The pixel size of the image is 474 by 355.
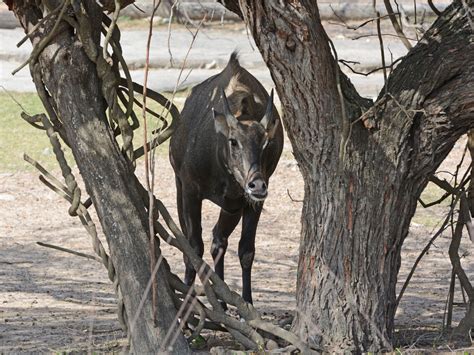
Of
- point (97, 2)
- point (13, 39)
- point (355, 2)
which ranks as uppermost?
point (97, 2)

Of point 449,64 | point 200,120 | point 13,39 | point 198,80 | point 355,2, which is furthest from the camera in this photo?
point 355,2

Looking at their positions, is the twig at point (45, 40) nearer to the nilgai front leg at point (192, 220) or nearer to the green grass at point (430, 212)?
the nilgai front leg at point (192, 220)

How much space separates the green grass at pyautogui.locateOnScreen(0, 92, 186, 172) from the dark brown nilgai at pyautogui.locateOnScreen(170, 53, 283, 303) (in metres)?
4.80

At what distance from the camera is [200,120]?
8.13 m

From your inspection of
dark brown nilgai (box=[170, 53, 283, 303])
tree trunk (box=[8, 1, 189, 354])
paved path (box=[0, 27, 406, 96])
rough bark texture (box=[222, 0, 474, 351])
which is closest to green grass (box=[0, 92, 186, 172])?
paved path (box=[0, 27, 406, 96])

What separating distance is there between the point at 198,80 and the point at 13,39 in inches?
171

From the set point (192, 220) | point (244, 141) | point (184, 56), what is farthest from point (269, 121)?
point (184, 56)

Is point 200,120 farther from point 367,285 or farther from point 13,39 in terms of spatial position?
point 13,39

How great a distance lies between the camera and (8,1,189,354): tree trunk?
5.60 metres

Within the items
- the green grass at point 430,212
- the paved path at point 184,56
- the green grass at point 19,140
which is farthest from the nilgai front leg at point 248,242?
the paved path at point 184,56

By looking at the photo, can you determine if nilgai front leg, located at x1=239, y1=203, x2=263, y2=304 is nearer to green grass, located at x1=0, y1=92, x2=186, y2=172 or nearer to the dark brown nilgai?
the dark brown nilgai

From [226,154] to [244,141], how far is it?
254 mm

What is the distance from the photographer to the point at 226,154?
758 cm

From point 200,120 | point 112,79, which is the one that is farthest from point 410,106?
point 200,120
